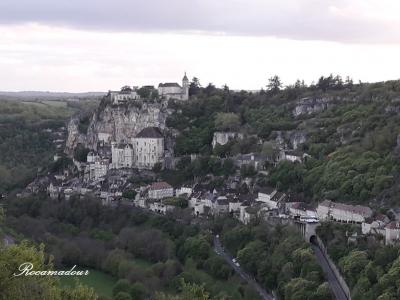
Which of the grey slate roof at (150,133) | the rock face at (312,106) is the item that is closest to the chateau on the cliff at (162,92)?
the grey slate roof at (150,133)

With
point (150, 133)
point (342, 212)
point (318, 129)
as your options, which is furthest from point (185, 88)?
point (342, 212)

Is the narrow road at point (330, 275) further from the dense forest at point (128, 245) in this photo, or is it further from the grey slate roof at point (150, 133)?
the grey slate roof at point (150, 133)

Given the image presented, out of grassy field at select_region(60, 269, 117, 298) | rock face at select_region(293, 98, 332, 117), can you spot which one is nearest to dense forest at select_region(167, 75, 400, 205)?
rock face at select_region(293, 98, 332, 117)

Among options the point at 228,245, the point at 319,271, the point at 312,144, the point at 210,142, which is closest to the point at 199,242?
the point at 228,245

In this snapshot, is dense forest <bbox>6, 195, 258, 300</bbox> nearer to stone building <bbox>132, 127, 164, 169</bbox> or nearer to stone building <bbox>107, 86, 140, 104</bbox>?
stone building <bbox>132, 127, 164, 169</bbox>

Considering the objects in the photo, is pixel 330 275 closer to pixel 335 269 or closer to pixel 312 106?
pixel 335 269
